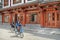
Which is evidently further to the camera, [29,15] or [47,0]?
[29,15]

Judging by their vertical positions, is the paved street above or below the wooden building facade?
below

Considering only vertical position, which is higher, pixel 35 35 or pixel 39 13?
pixel 39 13

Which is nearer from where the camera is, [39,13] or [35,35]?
[35,35]

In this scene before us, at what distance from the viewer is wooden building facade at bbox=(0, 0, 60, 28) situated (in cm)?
2759

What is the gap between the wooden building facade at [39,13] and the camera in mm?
27586

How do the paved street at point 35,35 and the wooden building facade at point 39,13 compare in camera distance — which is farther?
the wooden building facade at point 39,13

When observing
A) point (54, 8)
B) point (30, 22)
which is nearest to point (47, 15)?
point (54, 8)

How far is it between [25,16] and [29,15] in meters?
0.80

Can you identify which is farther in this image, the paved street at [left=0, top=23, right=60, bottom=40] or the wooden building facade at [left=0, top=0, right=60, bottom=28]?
the wooden building facade at [left=0, top=0, right=60, bottom=28]

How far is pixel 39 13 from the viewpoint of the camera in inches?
1251

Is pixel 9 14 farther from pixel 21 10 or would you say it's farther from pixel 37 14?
pixel 37 14

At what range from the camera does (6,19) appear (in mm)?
43281

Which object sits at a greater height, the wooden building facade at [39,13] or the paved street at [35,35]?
the wooden building facade at [39,13]

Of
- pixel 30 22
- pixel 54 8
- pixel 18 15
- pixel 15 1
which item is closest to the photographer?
pixel 54 8
